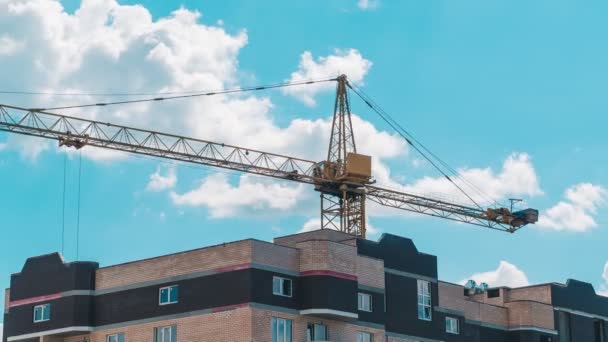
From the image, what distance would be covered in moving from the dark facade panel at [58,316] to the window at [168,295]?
6.47 metres

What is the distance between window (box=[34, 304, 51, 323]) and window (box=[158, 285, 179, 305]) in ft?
31.5

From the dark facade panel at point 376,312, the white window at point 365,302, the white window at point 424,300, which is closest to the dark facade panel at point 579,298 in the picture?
the white window at point 424,300

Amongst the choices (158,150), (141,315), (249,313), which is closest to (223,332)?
(249,313)

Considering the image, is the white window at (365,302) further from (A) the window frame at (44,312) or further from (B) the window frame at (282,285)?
(A) the window frame at (44,312)

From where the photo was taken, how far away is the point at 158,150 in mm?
127750

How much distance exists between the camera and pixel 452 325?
95500mm

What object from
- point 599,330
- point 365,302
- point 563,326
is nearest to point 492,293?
point 563,326

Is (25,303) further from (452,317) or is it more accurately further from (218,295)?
(452,317)

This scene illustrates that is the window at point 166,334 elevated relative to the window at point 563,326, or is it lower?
lower

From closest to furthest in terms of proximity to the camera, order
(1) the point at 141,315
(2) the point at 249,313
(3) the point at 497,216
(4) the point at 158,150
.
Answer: (2) the point at 249,313 < (1) the point at 141,315 < (4) the point at 158,150 < (3) the point at 497,216

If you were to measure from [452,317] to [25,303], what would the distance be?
30.3 meters

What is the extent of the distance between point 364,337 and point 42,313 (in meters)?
22.3

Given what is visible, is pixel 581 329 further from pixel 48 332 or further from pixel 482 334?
pixel 48 332

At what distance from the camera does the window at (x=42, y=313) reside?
295 ft
